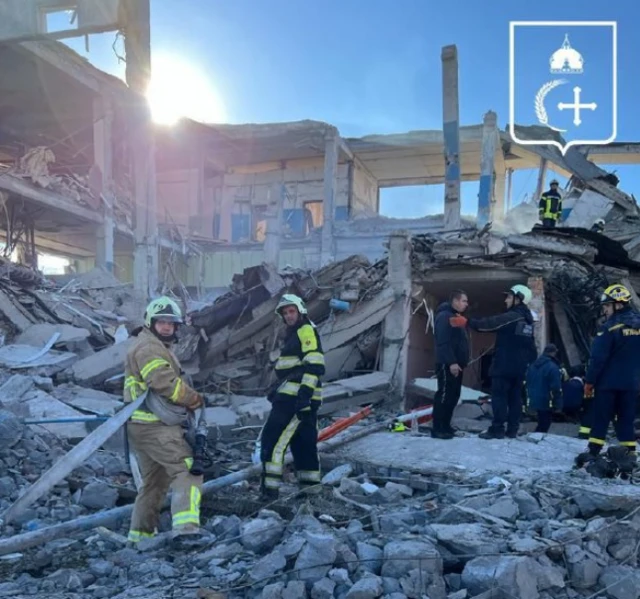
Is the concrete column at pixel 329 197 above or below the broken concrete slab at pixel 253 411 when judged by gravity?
above

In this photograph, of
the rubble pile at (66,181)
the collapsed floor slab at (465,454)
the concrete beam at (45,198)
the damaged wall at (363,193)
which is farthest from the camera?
the damaged wall at (363,193)

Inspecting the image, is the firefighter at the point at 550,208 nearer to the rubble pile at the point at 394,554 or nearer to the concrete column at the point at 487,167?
the concrete column at the point at 487,167

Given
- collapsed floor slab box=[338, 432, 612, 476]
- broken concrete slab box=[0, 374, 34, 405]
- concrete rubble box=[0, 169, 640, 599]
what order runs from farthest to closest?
broken concrete slab box=[0, 374, 34, 405] → collapsed floor slab box=[338, 432, 612, 476] → concrete rubble box=[0, 169, 640, 599]

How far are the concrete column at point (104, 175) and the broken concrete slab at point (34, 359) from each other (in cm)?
764

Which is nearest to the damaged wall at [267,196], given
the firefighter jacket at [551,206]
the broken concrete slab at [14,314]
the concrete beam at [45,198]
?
the concrete beam at [45,198]

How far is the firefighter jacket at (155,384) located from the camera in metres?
4.27

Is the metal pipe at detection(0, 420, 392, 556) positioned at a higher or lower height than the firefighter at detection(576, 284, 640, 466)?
lower

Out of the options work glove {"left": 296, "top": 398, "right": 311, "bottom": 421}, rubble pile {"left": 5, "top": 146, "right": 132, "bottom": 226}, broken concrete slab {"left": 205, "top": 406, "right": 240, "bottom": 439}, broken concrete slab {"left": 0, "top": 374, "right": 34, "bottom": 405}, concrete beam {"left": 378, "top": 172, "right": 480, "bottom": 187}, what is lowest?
broken concrete slab {"left": 205, "top": 406, "right": 240, "bottom": 439}

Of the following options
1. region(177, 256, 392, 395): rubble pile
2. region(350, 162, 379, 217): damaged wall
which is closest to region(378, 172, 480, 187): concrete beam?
region(350, 162, 379, 217): damaged wall

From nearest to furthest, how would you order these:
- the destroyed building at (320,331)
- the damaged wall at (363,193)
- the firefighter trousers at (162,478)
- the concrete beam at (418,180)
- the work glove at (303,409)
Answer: the destroyed building at (320,331)
the firefighter trousers at (162,478)
the work glove at (303,409)
the damaged wall at (363,193)
the concrete beam at (418,180)

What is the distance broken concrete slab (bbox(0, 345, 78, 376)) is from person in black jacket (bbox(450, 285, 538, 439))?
6585 millimetres

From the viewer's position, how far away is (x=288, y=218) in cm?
2331

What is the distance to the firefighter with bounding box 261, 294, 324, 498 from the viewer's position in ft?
17.3

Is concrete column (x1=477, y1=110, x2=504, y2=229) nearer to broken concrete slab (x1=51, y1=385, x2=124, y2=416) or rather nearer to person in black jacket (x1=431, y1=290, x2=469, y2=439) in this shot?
person in black jacket (x1=431, y1=290, x2=469, y2=439)
